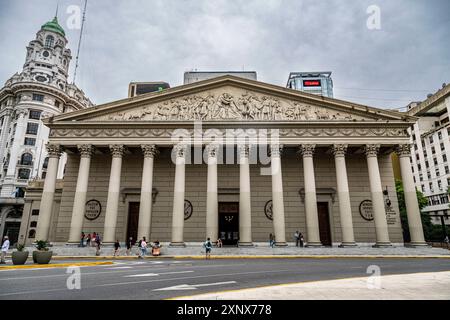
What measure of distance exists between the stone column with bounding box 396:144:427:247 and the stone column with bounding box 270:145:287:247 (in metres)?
11.2

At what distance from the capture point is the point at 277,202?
23719 millimetres

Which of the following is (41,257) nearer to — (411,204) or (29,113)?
(411,204)

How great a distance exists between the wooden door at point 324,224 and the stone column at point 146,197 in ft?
55.1

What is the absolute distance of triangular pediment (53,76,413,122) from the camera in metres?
26.2

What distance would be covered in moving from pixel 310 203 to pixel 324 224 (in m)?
5.25

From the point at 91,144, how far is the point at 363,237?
27779 millimetres

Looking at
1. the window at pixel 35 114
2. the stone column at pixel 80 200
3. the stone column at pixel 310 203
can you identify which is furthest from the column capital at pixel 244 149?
the window at pixel 35 114

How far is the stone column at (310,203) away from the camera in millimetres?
23031

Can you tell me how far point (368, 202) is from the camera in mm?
27141

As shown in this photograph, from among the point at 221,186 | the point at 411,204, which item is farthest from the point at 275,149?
the point at 411,204

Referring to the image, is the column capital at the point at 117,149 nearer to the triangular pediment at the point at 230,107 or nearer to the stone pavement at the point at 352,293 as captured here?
the triangular pediment at the point at 230,107

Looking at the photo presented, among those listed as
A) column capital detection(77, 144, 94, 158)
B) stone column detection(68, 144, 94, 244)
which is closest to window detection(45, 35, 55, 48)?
column capital detection(77, 144, 94, 158)

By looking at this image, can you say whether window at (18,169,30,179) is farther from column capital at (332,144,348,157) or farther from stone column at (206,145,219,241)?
column capital at (332,144,348,157)
